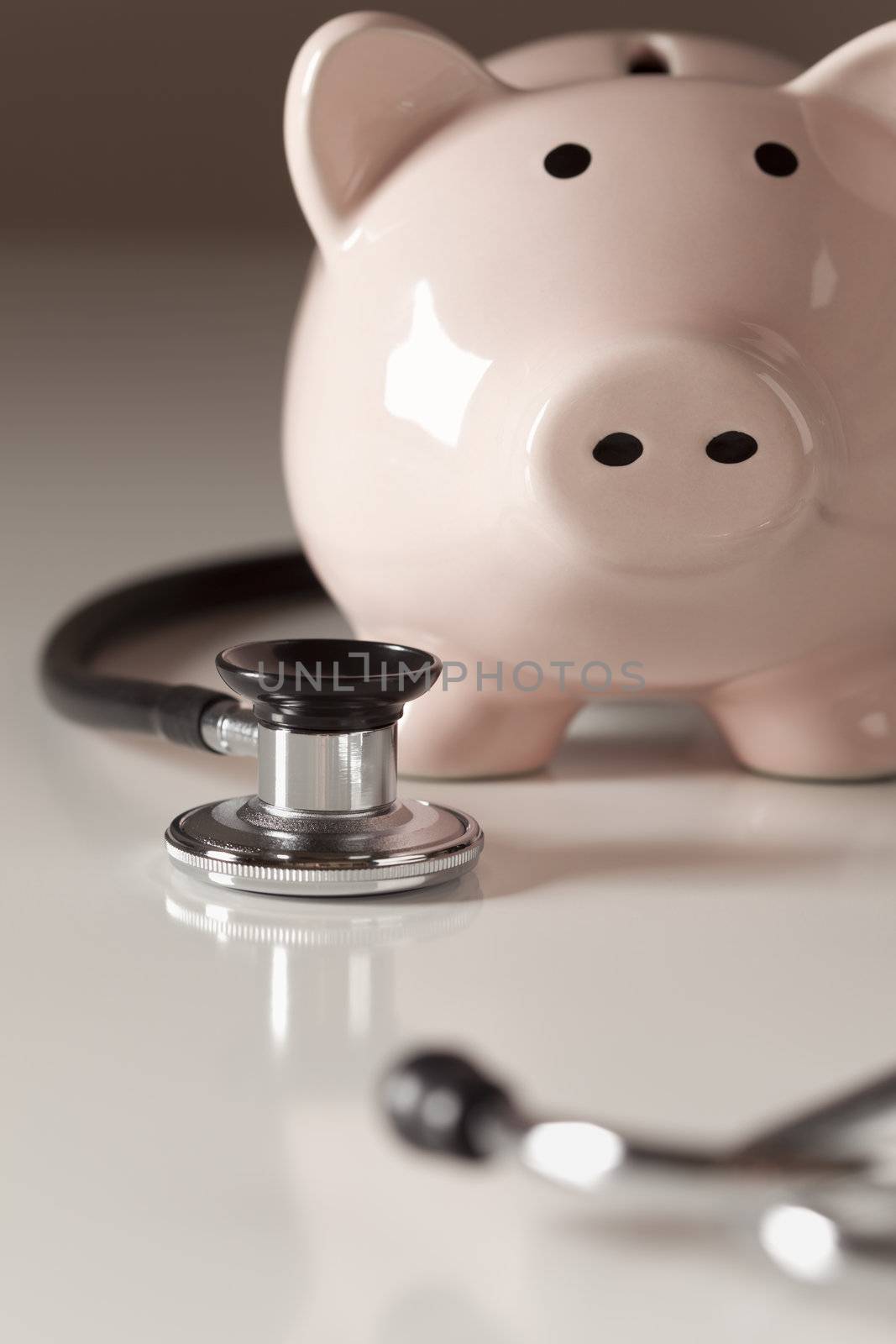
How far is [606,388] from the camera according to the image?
0.94 meters

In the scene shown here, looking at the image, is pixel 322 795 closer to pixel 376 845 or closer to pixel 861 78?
pixel 376 845

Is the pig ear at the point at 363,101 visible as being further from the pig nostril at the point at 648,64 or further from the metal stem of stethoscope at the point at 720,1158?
the metal stem of stethoscope at the point at 720,1158

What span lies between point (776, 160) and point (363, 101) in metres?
0.24

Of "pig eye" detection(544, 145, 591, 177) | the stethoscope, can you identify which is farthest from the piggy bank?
the stethoscope

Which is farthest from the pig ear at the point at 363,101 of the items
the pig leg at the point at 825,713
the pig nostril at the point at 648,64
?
the pig leg at the point at 825,713

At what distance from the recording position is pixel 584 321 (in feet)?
3.15

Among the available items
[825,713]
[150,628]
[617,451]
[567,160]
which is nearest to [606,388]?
[617,451]

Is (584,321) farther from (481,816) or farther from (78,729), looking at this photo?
(78,729)

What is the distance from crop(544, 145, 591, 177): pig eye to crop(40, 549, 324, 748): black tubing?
1.11ft

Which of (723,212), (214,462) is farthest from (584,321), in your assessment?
(214,462)

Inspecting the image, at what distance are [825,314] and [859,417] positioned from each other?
0.06 meters

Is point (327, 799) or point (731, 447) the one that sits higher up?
point (731, 447)

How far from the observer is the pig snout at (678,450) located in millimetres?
937

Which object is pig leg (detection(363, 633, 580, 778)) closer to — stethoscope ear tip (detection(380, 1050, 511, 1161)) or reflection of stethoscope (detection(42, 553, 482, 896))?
reflection of stethoscope (detection(42, 553, 482, 896))
